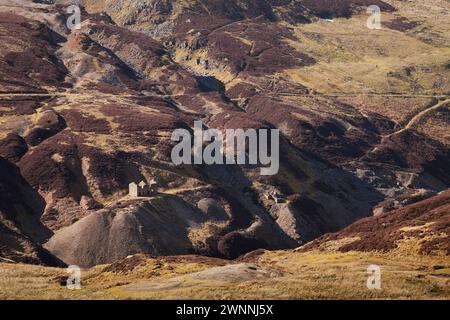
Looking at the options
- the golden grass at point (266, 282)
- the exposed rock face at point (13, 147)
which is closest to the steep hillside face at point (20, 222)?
the exposed rock face at point (13, 147)

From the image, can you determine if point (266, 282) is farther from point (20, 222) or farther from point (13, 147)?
point (13, 147)

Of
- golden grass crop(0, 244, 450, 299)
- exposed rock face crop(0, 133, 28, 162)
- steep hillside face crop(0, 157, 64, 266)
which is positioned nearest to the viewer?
golden grass crop(0, 244, 450, 299)

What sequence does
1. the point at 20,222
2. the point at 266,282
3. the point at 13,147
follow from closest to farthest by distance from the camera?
the point at 266,282, the point at 20,222, the point at 13,147

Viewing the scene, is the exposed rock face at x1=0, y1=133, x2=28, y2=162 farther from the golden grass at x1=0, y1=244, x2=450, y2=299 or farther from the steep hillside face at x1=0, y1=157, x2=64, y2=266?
the golden grass at x1=0, y1=244, x2=450, y2=299

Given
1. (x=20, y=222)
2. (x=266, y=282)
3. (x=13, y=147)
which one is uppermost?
Answer: (x=266, y=282)

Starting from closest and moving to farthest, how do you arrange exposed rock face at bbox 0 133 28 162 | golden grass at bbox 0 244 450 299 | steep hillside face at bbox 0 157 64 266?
golden grass at bbox 0 244 450 299 < steep hillside face at bbox 0 157 64 266 < exposed rock face at bbox 0 133 28 162

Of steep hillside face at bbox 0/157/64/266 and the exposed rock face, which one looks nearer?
steep hillside face at bbox 0/157/64/266

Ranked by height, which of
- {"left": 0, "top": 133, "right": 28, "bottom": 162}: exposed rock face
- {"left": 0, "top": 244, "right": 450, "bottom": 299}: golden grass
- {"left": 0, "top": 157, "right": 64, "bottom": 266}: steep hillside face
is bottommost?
{"left": 0, "top": 157, "right": 64, "bottom": 266}: steep hillside face

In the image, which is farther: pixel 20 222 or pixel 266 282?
pixel 20 222

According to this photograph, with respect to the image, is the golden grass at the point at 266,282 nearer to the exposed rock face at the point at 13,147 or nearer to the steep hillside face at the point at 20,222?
the steep hillside face at the point at 20,222

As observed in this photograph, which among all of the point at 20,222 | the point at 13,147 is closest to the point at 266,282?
the point at 20,222

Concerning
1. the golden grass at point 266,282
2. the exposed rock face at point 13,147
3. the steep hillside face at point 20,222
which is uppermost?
the golden grass at point 266,282

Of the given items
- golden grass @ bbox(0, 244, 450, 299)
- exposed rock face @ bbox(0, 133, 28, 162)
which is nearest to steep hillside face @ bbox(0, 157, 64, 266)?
exposed rock face @ bbox(0, 133, 28, 162)

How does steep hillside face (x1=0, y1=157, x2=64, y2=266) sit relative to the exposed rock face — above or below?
below
